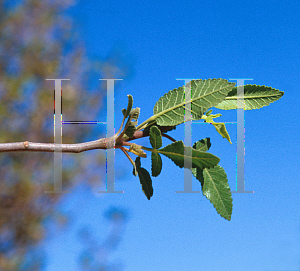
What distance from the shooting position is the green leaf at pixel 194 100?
314mm

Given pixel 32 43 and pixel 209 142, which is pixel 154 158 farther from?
pixel 32 43

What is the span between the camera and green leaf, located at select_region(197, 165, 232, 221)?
0.31 metres

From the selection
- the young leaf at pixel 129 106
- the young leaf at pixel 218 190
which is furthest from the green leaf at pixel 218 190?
the young leaf at pixel 129 106

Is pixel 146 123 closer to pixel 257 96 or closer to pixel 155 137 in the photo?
pixel 155 137

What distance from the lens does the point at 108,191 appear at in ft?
1.65

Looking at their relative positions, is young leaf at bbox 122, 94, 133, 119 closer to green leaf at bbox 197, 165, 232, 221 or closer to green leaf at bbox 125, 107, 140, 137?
green leaf at bbox 125, 107, 140, 137

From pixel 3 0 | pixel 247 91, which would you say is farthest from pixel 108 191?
pixel 3 0

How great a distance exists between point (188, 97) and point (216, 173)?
89 millimetres

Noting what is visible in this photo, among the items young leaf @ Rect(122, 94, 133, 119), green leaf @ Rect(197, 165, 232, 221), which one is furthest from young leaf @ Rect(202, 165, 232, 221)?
young leaf @ Rect(122, 94, 133, 119)

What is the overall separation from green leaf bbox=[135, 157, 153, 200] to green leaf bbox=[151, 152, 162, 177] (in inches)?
0.5

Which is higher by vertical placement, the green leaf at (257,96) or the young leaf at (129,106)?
the green leaf at (257,96)

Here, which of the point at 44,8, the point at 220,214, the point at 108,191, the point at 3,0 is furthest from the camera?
the point at 44,8

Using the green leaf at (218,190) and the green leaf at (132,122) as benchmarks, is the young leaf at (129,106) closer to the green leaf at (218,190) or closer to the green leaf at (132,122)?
the green leaf at (132,122)

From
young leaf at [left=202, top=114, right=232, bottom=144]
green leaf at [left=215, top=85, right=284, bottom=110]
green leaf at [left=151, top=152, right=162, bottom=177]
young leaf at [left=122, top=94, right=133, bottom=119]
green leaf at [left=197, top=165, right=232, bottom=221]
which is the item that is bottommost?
green leaf at [left=197, top=165, right=232, bottom=221]
